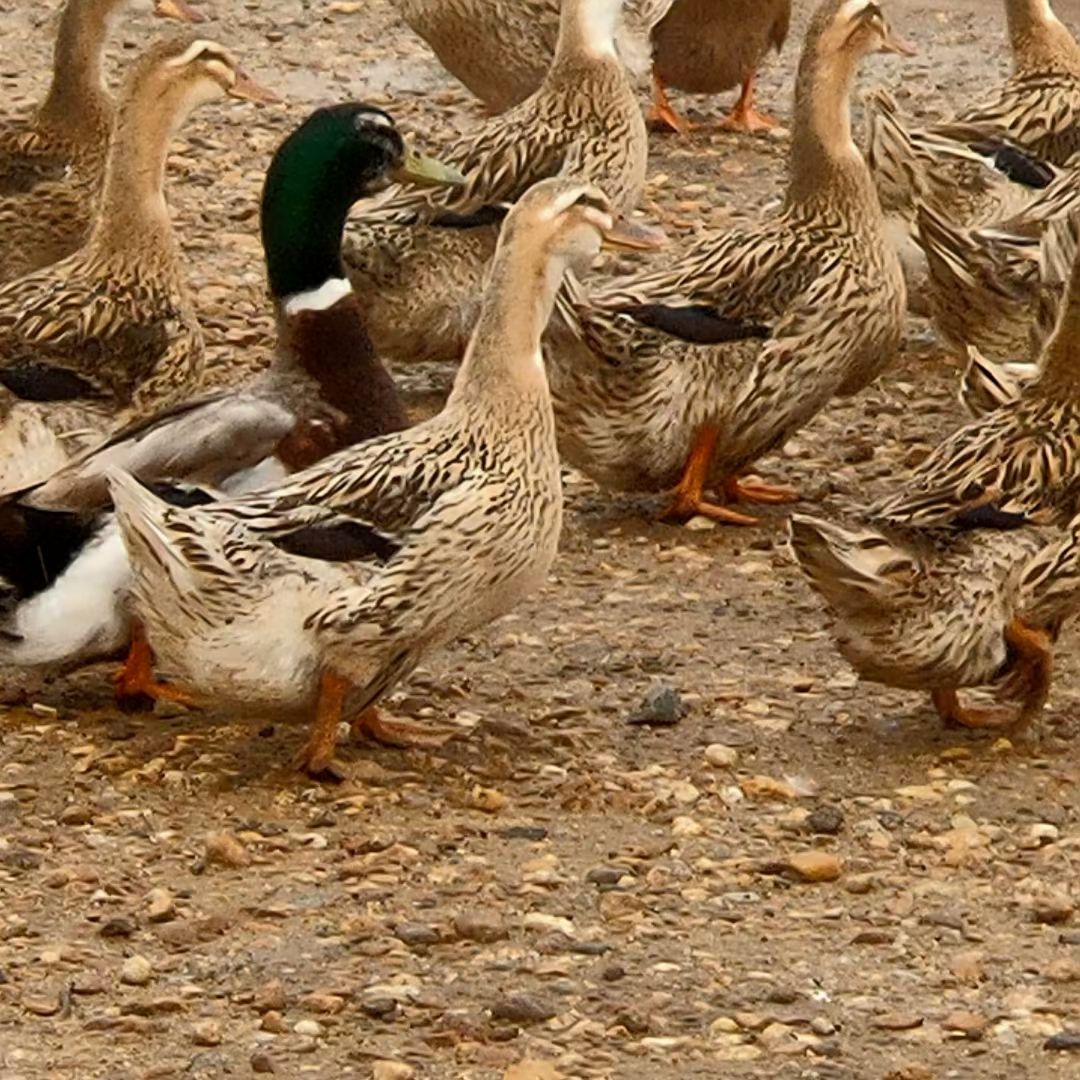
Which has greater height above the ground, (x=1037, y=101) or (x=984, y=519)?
(x=1037, y=101)

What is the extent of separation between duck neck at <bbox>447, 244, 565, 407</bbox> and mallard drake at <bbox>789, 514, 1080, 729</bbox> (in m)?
0.65

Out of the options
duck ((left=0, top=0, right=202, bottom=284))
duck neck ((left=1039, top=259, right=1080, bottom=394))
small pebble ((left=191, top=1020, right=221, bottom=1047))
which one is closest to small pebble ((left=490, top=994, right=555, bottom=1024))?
small pebble ((left=191, top=1020, right=221, bottom=1047))

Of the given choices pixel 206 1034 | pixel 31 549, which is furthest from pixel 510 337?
pixel 206 1034

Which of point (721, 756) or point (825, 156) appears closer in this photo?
point (721, 756)

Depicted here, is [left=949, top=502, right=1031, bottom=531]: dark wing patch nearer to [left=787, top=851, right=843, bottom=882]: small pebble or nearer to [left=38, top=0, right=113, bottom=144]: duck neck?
[left=787, top=851, right=843, bottom=882]: small pebble

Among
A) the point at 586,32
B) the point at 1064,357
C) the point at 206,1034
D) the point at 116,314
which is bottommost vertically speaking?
the point at 206,1034

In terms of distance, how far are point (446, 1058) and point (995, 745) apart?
1942 millimetres

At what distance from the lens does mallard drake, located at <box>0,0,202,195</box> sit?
9195mm

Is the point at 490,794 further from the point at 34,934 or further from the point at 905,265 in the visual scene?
the point at 905,265

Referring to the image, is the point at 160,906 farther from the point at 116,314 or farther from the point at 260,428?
the point at 116,314

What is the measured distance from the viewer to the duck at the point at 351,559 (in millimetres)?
6160

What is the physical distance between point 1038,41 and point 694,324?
2.63m

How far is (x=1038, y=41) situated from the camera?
10.2m

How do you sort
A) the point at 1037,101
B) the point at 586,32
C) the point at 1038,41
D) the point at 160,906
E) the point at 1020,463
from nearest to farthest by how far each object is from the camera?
the point at 160,906, the point at 1020,463, the point at 586,32, the point at 1037,101, the point at 1038,41
